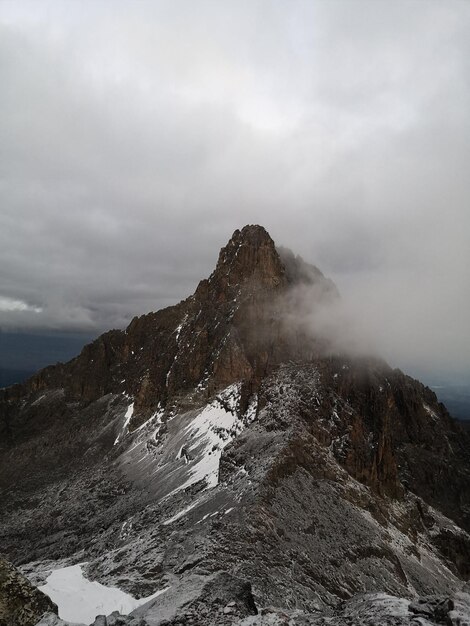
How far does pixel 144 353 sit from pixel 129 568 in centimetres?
9188

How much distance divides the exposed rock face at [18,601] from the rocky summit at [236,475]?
112 mm

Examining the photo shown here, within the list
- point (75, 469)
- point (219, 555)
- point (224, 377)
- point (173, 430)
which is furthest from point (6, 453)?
point (219, 555)

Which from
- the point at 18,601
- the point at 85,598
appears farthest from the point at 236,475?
the point at 18,601

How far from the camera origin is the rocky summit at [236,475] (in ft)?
123

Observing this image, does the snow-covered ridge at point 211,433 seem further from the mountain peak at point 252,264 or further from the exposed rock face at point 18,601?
the exposed rock face at point 18,601

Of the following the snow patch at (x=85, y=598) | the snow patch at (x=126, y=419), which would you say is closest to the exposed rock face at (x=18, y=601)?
the snow patch at (x=85, y=598)

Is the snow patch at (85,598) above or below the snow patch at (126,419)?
Answer: below

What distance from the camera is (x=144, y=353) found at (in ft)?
438

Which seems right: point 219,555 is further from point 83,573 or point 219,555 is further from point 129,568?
point 83,573

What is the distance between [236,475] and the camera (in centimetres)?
6234

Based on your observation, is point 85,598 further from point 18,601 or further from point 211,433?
point 211,433

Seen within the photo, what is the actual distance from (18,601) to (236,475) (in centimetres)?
4778

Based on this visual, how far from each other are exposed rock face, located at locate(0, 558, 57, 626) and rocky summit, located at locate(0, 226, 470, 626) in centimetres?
11

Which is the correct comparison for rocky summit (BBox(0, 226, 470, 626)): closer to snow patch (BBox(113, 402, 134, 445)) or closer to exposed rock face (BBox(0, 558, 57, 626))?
exposed rock face (BBox(0, 558, 57, 626))
